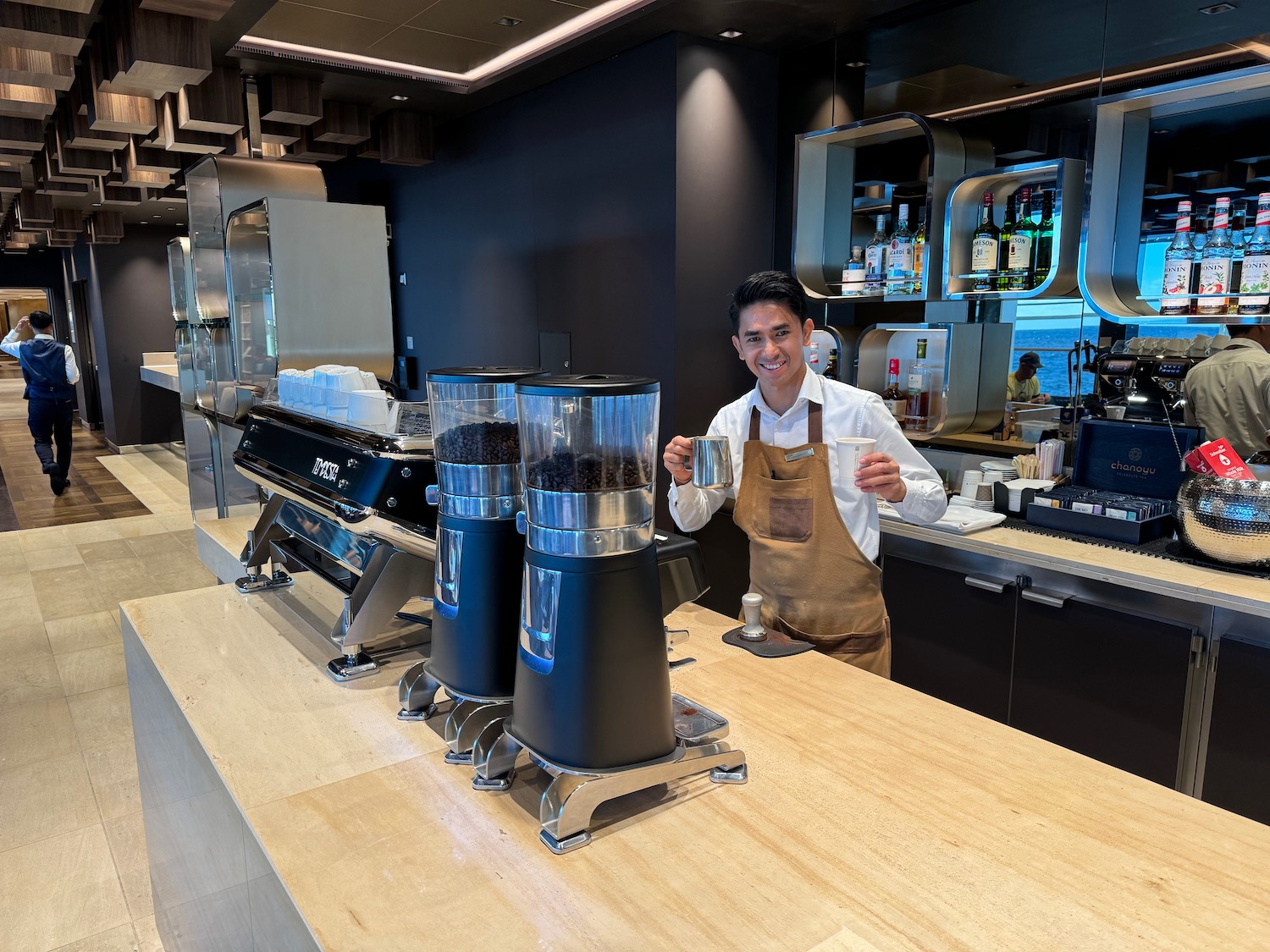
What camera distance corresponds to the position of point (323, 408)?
205cm

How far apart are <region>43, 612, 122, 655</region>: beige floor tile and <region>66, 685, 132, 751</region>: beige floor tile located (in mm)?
691

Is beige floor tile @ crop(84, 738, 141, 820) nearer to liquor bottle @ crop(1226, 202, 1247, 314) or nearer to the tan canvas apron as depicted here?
the tan canvas apron

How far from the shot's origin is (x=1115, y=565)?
236cm

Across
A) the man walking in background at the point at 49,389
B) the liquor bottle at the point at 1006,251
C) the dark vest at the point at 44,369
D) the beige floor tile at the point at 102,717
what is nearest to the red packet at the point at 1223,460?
the liquor bottle at the point at 1006,251

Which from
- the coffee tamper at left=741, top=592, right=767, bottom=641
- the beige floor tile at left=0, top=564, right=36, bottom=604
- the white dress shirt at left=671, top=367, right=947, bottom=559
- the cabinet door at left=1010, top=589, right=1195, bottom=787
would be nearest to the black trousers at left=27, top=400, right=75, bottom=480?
the beige floor tile at left=0, top=564, right=36, bottom=604

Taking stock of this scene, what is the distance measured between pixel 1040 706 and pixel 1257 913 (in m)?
1.73

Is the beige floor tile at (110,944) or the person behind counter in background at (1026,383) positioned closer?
the beige floor tile at (110,944)

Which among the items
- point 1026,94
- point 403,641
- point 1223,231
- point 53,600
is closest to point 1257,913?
point 403,641

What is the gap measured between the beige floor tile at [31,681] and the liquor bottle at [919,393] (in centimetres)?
398

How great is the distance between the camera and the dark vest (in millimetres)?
9156

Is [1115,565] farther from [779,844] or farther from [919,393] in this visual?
[779,844]

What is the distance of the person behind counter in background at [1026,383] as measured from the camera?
3130mm

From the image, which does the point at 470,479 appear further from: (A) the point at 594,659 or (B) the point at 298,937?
(B) the point at 298,937

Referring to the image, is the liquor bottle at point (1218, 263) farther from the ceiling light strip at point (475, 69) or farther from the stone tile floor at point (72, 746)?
the stone tile floor at point (72, 746)
